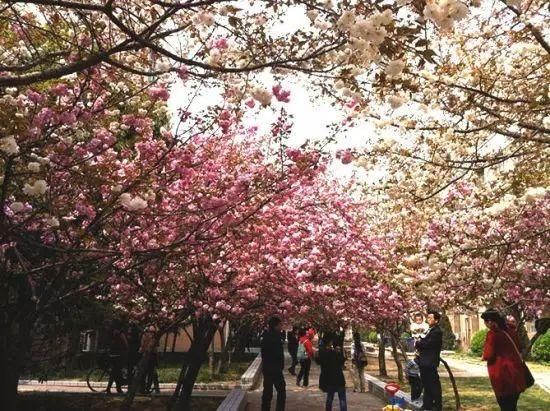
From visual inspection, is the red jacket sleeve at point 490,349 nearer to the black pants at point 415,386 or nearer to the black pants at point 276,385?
the black pants at point 276,385

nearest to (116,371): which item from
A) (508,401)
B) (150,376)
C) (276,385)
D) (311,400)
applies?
(150,376)

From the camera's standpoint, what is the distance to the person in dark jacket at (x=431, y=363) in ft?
31.8

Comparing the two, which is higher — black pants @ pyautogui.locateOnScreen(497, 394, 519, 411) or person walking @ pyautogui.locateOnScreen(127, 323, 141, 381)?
person walking @ pyautogui.locateOnScreen(127, 323, 141, 381)

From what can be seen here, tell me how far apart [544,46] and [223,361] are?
18.0 metres

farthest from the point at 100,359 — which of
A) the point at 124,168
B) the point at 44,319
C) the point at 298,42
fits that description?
the point at 298,42

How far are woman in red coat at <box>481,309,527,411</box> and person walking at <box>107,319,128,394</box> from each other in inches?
359

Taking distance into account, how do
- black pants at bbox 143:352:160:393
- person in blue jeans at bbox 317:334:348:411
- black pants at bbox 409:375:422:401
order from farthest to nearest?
black pants at bbox 143:352:160:393, black pants at bbox 409:375:422:401, person in blue jeans at bbox 317:334:348:411

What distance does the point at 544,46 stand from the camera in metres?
6.94

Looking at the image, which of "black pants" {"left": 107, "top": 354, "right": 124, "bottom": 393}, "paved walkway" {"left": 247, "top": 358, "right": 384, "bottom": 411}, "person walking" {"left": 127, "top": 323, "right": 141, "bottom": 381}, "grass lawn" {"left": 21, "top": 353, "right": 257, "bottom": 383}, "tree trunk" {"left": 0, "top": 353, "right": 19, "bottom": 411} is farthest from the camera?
"grass lawn" {"left": 21, "top": 353, "right": 257, "bottom": 383}

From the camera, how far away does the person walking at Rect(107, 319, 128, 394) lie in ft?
45.4

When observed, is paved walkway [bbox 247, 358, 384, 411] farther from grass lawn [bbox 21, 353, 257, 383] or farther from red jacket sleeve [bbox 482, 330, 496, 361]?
red jacket sleeve [bbox 482, 330, 496, 361]

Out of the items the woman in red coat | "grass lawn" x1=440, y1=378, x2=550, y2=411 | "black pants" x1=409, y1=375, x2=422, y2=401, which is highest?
the woman in red coat

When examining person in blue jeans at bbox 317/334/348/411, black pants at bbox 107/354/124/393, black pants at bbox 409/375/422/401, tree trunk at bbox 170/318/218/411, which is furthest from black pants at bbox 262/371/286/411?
black pants at bbox 107/354/124/393

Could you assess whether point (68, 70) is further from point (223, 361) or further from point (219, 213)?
point (223, 361)
